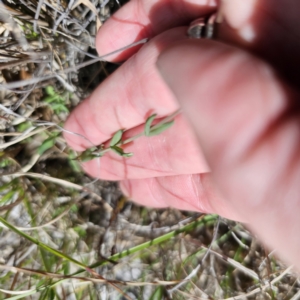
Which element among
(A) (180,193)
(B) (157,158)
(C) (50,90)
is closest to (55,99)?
(C) (50,90)

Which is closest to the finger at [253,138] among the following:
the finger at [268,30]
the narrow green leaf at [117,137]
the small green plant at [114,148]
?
the finger at [268,30]

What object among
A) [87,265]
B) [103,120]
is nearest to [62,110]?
[103,120]

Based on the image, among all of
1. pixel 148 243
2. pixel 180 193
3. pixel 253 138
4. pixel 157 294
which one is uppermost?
pixel 253 138

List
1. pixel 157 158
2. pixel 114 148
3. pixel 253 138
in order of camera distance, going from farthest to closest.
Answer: pixel 157 158 → pixel 114 148 → pixel 253 138

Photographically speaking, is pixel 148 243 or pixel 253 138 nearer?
pixel 253 138

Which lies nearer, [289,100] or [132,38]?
[289,100]

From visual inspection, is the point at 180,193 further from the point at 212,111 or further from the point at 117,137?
the point at 212,111

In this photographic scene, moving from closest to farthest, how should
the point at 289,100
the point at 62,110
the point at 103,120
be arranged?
the point at 289,100 < the point at 103,120 < the point at 62,110

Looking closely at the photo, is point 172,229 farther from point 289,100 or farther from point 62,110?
point 289,100
